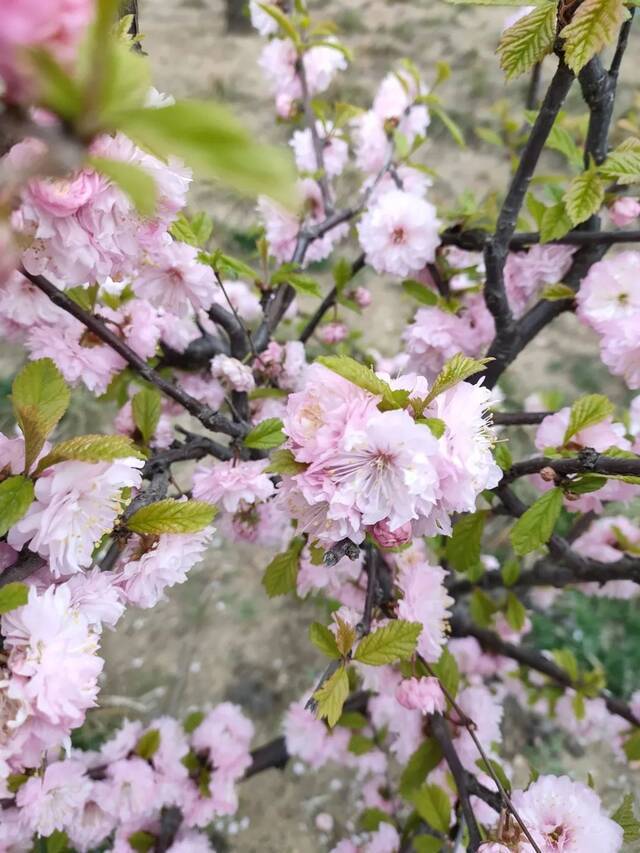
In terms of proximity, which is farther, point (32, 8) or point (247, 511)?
point (247, 511)


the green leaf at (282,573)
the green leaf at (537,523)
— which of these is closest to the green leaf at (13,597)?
the green leaf at (282,573)

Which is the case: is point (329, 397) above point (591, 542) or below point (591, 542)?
above

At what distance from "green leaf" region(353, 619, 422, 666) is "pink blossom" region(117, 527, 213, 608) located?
0.59ft

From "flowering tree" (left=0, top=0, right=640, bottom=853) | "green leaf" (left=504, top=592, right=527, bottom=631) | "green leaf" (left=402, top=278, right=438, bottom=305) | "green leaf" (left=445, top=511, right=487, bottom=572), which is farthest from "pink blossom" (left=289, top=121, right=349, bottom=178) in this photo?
"green leaf" (left=504, top=592, right=527, bottom=631)

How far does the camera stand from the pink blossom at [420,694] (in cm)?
69

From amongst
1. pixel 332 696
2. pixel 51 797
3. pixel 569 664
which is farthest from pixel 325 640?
pixel 569 664

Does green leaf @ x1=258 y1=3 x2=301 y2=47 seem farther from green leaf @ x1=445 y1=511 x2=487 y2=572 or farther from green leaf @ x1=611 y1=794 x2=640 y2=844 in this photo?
green leaf @ x1=611 y1=794 x2=640 y2=844

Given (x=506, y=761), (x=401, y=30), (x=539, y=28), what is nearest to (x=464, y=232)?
(x=539, y=28)

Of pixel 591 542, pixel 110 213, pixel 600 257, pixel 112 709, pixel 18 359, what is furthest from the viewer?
pixel 18 359

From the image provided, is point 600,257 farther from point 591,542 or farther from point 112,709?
point 112,709

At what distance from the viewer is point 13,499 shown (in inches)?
18.0

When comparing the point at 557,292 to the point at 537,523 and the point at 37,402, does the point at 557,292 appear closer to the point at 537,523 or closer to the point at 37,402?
the point at 537,523

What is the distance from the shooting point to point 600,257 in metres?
→ 0.88

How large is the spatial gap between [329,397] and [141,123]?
0.30 m
